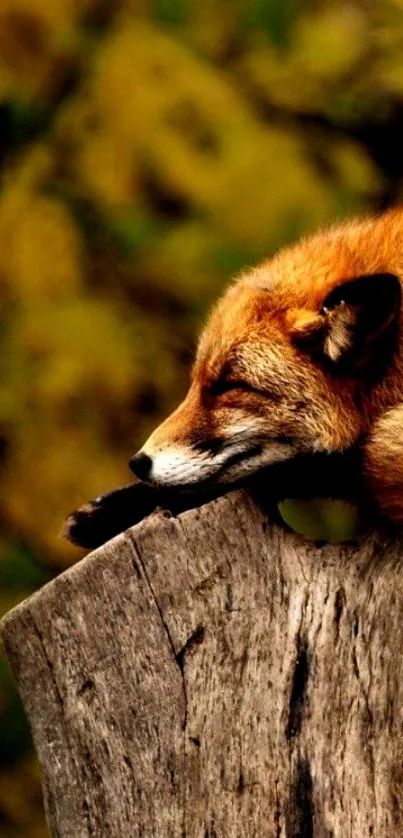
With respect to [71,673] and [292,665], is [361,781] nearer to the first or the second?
[292,665]

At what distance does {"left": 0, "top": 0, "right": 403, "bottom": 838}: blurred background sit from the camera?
6.63m

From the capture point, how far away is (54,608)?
3355 millimetres

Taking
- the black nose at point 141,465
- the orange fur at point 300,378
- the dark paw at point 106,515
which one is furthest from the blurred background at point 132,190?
the black nose at point 141,465

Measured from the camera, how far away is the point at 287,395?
379 centimetres

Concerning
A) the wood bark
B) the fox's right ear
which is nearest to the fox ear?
the fox's right ear

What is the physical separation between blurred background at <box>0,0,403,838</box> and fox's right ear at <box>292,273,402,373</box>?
8.69ft

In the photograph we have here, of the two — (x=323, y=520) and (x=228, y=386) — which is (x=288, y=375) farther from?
(x=323, y=520)

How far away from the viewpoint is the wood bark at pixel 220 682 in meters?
3.18

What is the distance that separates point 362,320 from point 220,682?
1127 mm

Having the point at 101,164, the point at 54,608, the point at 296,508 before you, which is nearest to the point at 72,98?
the point at 101,164

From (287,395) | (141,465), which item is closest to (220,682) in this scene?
(141,465)

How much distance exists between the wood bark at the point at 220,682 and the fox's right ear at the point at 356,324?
62 cm

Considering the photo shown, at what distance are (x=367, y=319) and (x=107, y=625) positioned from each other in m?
1.16

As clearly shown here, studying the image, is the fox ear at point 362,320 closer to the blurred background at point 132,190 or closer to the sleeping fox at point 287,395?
the sleeping fox at point 287,395
